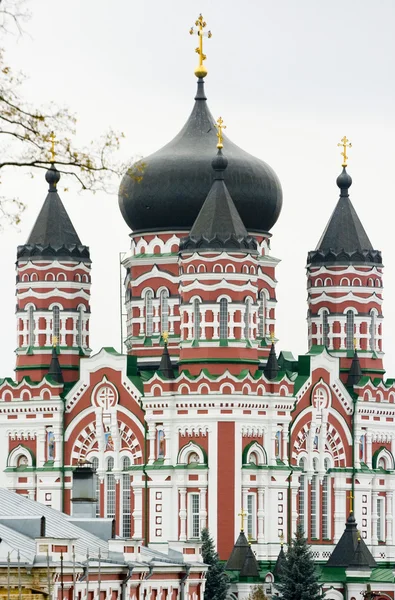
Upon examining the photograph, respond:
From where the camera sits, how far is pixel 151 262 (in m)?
62.1

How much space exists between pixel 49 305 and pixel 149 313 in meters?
2.74

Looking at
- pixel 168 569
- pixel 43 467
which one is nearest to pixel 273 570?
pixel 43 467

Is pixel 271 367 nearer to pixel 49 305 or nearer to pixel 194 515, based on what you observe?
pixel 194 515

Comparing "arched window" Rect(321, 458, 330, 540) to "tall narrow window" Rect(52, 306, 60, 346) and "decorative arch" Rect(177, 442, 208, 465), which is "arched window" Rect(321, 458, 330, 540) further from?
"tall narrow window" Rect(52, 306, 60, 346)

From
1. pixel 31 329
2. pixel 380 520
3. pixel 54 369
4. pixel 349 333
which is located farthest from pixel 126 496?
pixel 349 333

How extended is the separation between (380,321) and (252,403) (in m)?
5.91

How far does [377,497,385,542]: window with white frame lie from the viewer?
6178 cm

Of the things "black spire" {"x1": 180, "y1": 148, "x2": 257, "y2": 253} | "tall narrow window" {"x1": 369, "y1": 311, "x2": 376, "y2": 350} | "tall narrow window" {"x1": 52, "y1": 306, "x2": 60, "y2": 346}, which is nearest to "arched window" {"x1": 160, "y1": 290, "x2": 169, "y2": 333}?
"tall narrow window" {"x1": 52, "y1": 306, "x2": 60, "y2": 346}

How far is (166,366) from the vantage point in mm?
59250

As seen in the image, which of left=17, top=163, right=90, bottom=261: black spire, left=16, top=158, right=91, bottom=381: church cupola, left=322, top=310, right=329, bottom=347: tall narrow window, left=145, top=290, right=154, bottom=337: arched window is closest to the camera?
left=16, top=158, right=91, bottom=381: church cupola

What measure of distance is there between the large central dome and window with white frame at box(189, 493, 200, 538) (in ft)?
25.5

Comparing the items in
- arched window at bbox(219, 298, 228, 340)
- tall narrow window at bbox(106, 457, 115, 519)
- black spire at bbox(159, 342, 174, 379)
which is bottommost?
tall narrow window at bbox(106, 457, 115, 519)

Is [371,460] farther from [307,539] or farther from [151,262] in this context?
[151,262]

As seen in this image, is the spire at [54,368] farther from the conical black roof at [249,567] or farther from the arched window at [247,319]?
the conical black roof at [249,567]
